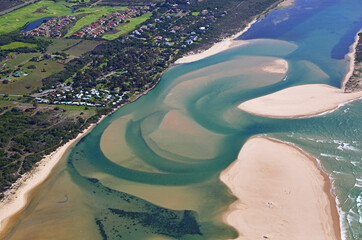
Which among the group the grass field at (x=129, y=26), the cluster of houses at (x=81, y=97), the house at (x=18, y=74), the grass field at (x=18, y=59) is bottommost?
the cluster of houses at (x=81, y=97)

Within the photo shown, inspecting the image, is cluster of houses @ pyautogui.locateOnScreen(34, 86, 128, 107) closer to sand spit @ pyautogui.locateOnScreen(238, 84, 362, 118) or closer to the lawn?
sand spit @ pyautogui.locateOnScreen(238, 84, 362, 118)

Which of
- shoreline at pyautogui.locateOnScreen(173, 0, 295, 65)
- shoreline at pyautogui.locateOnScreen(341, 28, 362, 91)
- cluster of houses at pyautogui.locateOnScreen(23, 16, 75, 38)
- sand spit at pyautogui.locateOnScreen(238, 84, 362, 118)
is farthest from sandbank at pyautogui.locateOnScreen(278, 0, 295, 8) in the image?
cluster of houses at pyautogui.locateOnScreen(23, 16, 75, 38)

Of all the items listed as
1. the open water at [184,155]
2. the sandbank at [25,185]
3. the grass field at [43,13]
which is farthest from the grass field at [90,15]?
the sandbank at [25,185]

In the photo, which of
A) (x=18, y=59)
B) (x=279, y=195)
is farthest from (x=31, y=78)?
(x=279, y=195)

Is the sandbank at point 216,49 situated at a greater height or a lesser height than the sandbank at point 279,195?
greater

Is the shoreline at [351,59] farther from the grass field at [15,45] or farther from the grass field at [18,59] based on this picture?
the grass field at [15,45]

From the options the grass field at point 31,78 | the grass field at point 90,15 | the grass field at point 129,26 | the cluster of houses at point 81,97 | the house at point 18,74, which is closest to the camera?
the cluster of houses at point 81,97

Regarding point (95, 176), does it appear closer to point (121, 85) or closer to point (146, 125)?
point (146, 125)
